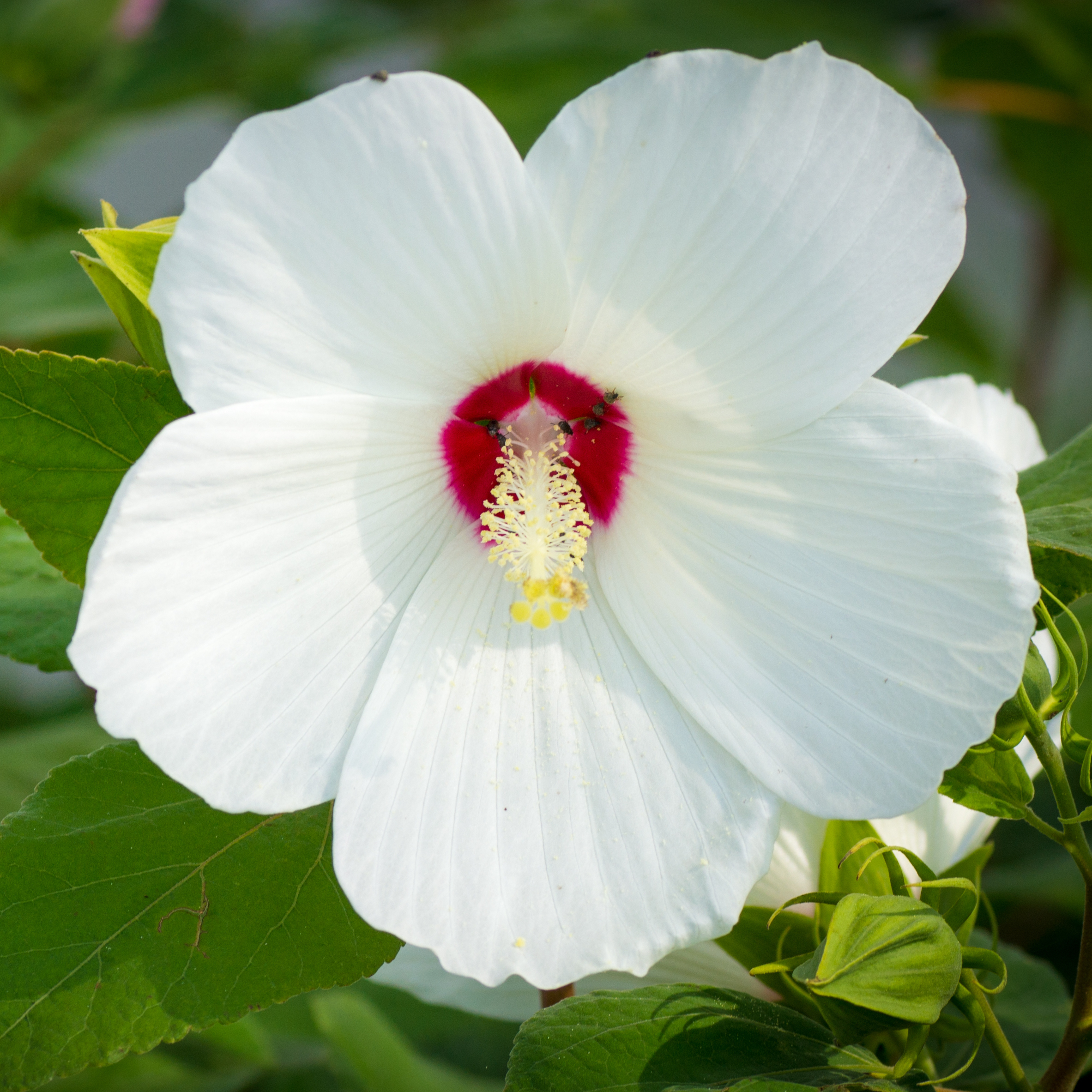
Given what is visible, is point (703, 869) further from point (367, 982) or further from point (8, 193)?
point (8, 193)

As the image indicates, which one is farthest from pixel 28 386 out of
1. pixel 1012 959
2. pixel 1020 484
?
pixel 1012 959

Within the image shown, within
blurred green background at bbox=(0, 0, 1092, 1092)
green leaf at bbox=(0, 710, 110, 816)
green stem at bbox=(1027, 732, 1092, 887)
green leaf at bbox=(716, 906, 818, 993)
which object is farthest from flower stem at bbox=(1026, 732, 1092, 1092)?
green leaf at bbox=(0, 710, 110, 816)

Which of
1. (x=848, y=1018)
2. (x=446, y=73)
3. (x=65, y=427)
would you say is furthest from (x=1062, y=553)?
(x=446, y=73)

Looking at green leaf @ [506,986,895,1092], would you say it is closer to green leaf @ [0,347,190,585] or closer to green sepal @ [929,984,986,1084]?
green sepal @ [929,984,986,1084]

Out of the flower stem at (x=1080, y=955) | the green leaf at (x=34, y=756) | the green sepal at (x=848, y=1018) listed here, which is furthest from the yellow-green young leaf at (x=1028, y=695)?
the green leaf at (x=34, y=756)

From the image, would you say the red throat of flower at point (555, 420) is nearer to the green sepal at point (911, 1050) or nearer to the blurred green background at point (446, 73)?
the green sepal at point (911, 1050)

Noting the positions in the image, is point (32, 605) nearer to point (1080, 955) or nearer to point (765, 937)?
point (765, 937)
